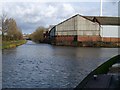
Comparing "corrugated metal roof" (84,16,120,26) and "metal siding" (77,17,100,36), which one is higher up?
"corrugated metal roof" (84,16,120,26)

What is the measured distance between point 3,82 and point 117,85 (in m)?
7.01

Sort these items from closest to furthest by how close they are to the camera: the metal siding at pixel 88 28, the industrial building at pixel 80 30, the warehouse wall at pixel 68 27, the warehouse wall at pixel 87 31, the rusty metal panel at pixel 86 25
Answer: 1. the industrial building at pixel 80 30
2. the warehouse wall at pixel 87 31
3. the metal siding at pixel 88 28
4. the rusty metal panel at pixel 86 25
5. the warehouse wall at pixel 68 27

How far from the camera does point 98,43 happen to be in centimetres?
5456

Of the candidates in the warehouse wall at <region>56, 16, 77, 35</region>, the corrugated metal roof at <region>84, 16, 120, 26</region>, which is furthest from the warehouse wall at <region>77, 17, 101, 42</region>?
the corrugated metal roof at <region>84, 16, 120, 26</region>

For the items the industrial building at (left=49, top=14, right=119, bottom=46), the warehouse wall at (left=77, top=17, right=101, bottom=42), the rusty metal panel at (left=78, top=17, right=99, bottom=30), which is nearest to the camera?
the industrial building at (left=49, top=14, right=119, bottom=46)

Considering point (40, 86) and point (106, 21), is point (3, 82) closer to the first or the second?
point (40, 86)

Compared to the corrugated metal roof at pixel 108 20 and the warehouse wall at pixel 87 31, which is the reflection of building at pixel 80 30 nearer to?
the warehouse wall at pixel 87 31

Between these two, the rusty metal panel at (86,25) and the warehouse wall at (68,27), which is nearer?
the rusty metal panel at (86,25)

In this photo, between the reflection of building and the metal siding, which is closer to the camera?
the reflection of building

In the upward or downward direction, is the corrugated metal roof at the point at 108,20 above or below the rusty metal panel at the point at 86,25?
above

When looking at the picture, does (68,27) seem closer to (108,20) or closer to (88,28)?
(88,28)

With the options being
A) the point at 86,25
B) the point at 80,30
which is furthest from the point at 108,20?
the point at 80,30

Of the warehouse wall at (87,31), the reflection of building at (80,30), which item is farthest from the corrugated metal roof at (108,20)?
the warehouse wall at (87,31)

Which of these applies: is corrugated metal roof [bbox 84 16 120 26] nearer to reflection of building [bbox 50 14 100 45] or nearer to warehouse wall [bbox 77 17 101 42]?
reflection of building [bbox 50 14 100 45]
